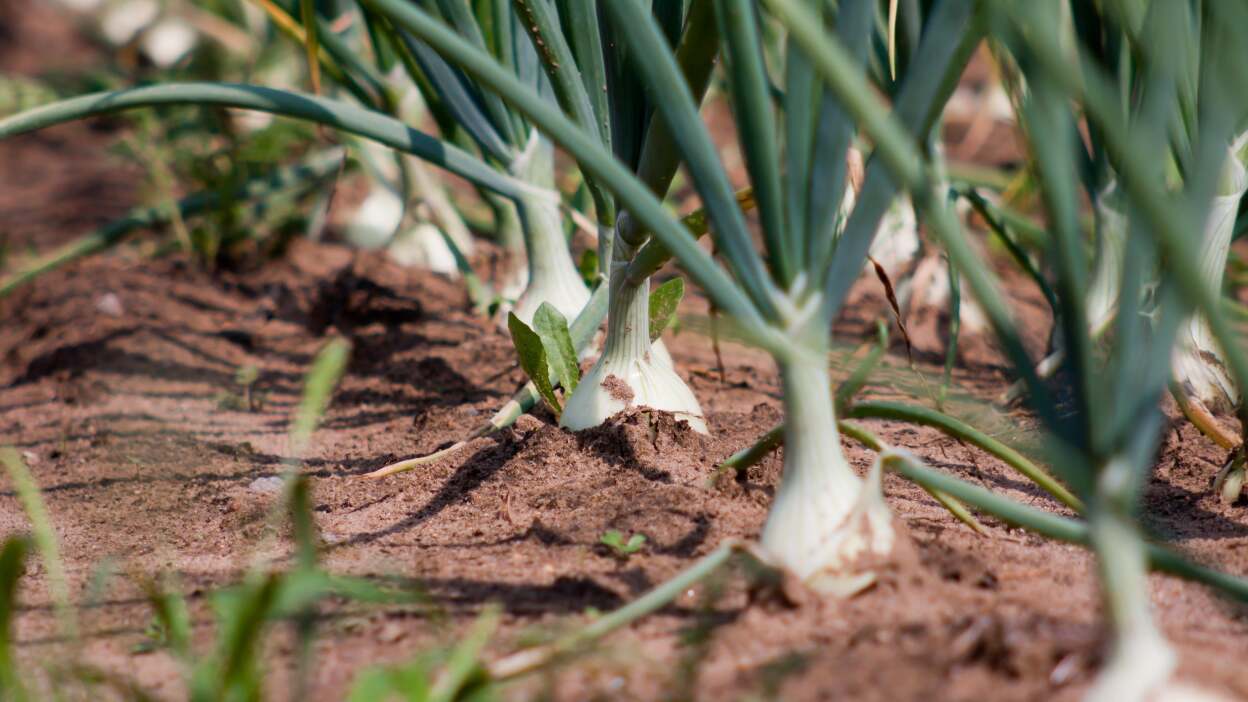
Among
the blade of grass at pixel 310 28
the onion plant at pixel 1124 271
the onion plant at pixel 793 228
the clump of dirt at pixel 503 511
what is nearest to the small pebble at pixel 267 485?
the clump of dirt at pixel 503 511

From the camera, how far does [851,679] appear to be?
2.35ft

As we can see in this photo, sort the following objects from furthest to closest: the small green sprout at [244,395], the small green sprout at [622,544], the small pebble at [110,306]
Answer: the small pebble at [110,306]
the small green sprout at [244,395]
the small green sprout at [622,544]

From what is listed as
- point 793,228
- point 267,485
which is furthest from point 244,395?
point 793,228

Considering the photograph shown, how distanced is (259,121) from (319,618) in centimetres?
220

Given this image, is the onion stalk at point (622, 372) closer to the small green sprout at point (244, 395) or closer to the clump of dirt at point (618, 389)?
the clump of dirt at point (618, 389)

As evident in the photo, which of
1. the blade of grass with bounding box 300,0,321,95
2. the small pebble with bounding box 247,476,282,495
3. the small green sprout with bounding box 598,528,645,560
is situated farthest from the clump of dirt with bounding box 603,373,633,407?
the blade of grass with bounding box 300,0,321,95

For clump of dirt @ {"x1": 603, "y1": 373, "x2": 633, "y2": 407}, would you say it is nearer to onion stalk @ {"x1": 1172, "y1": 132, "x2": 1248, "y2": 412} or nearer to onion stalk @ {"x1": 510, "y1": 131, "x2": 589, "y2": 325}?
onion stalk @ {"x1": 510, "y1": 131, "x2": 589, "y2": 325}

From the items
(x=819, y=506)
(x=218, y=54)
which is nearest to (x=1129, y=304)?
(x=819, y=506)

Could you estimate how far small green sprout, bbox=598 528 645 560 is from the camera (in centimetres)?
100

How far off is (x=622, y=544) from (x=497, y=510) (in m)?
0.23

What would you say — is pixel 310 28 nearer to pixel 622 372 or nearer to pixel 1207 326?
pixel 622 372

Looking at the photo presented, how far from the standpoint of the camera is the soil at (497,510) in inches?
30.3

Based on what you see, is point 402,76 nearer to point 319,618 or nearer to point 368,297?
point 368,297

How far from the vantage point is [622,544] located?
1.01 m
